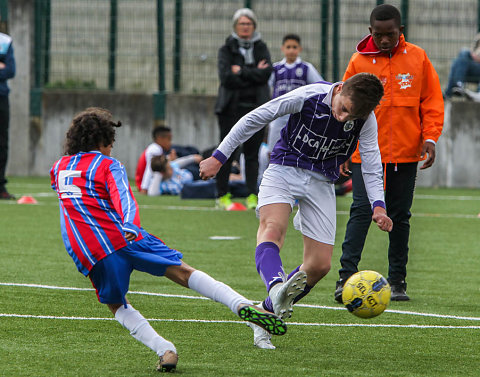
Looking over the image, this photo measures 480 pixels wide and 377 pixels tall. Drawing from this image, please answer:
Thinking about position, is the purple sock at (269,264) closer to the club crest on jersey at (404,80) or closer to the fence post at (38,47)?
the club crest on jersey at (404,80)

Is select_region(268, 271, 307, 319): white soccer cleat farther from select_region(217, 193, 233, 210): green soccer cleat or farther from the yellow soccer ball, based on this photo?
select_region(217, 193, 233, 210): green soccer cleat

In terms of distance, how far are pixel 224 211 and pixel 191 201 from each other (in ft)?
6.36

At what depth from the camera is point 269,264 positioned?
537cm

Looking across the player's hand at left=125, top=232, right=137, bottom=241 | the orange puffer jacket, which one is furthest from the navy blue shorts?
the orange puffer jacket

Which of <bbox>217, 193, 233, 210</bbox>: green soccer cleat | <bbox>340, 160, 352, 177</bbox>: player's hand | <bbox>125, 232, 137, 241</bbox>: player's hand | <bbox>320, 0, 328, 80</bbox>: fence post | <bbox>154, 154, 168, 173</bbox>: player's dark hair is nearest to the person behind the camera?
<bbox>125, 232, 137, 241</bbox>: player's hand

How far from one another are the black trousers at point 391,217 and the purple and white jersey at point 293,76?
24.2ft

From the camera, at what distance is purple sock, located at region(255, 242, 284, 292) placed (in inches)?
208

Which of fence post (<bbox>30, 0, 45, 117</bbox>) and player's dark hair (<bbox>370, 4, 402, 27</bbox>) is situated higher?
fence post (<bbox>30, 0, 45, 117</bbox>)

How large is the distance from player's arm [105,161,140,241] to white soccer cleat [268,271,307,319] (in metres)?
0.79

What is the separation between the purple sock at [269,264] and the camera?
17.3 feet

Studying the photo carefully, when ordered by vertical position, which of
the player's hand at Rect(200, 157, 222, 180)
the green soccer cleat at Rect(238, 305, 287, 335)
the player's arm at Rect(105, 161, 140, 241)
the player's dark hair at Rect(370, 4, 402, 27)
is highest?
the player's dark hair at Rect(370, 4, 402, 27)

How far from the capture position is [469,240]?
35.6ft

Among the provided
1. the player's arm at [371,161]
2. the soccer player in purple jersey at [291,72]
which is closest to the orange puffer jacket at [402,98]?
the player's arm at [371,161]

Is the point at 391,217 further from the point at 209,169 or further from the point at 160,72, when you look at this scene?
the point at 160,72
